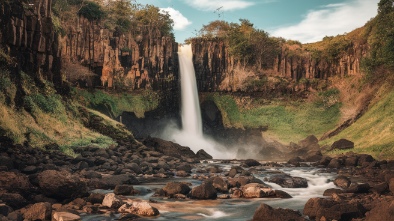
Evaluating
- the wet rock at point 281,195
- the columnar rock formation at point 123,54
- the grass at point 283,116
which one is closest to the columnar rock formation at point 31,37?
the columnar rock formation at point 123,54

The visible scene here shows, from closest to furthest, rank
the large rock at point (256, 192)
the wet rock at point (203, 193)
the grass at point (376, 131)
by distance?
the wet rock at point (203, 193) → the large rock at point (256, 192) → the grass at point (376, 131)

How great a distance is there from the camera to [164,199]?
16.3 m

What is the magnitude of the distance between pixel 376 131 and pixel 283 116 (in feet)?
68.3

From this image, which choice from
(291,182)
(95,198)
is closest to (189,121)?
(291,182)

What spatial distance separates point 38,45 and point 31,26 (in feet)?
5.23

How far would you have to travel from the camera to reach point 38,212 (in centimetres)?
1197

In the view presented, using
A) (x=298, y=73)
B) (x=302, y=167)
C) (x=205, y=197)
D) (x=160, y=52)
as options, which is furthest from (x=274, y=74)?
(x=205, y=197)

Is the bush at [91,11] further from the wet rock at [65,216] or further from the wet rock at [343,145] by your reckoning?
the wet rock at [65,216]

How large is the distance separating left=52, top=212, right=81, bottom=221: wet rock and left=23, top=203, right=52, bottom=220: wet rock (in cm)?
25

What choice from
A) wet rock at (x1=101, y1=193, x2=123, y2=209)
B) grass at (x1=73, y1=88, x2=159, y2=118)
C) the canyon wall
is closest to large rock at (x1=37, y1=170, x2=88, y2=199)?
wet rock at (x1=101, y1=193, x2=123, y2=209)

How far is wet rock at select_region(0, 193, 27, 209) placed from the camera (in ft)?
41.4

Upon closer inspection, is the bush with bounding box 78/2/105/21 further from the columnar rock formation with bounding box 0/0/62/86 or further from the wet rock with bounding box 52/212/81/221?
the wet rock with bounding box 52/212/81/221

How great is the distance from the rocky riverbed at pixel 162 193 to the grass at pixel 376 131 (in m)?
4.91

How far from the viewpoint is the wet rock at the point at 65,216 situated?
38.3ft
